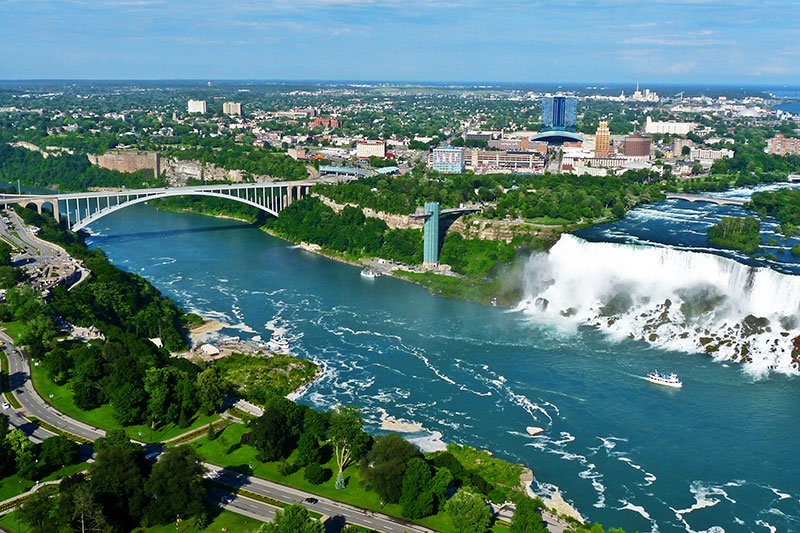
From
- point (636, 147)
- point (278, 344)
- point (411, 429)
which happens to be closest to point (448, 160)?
point (636, 147)

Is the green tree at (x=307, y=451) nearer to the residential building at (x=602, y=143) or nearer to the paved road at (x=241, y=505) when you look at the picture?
the paved road at (x=241, y=505)

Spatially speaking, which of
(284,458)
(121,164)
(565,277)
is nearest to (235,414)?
(284,458)

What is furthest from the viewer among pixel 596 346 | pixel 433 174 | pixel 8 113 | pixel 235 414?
pixel 8 113

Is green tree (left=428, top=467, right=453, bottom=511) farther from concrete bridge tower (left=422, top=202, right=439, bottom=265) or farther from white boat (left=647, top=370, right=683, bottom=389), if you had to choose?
concrete bridge tower (left=422, top=202, right=439, bottom=265)

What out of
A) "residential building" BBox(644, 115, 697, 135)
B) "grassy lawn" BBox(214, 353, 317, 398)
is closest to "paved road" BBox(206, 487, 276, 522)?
"grassy lawn" BBox(214, 353, 317, 398)

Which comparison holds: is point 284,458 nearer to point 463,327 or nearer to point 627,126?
point 463,327

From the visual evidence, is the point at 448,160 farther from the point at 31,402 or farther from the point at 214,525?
the point at 214,525
